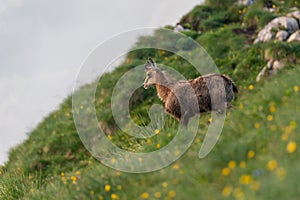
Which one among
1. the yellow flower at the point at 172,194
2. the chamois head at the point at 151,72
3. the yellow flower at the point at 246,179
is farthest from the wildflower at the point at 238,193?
the chamois head at the point at 151,72

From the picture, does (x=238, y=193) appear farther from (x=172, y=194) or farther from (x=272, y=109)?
(x=272, y=109)

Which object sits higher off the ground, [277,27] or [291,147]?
[277,27]

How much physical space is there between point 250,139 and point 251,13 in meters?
14.6

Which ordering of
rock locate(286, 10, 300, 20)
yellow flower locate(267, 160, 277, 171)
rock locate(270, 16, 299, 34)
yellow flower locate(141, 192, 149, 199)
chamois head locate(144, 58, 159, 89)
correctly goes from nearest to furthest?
yellow flower locate(267, 160, 277, 171) < yellow flower locate(141, 192, 149, 199) < chamois head locate(144, 58, 159, 89) < rock locate(270, 16, 299, 34) < rock locate(286, 10, 300, 20)

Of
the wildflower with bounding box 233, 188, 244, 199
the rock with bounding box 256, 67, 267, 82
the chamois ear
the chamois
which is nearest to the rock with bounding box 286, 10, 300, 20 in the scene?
the rock with bounding box 256, 67, 267, 82

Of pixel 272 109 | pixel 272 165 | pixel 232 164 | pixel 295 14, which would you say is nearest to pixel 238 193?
pixel 272 165

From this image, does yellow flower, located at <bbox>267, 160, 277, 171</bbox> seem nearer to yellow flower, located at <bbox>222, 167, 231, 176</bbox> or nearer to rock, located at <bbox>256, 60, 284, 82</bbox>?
yellow flower, located at <bbox>222, 167, 231, 176</bbox>

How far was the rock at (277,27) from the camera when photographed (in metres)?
17.5

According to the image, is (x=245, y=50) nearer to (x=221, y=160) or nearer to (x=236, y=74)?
(x=236, y=74)

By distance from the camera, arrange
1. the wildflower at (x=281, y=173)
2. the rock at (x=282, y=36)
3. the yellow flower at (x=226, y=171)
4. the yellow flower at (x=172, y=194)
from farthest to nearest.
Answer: the rock at (x=282, y=36) < the yellow flower at (x=172, y=194) < the yellow flower at (x=226, y=171) < the wildflower at (x=281, y=173)

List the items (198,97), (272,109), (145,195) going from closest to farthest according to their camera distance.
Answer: (145,195)
(272,109)
(198,97)

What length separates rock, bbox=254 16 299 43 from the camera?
689 inches

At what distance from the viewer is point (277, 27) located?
17.8 meters

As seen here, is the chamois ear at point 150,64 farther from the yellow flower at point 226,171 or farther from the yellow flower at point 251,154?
the yellow flower at point 226,171
